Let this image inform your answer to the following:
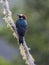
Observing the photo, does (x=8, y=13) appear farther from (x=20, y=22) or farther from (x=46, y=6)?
(x=46, y=6)

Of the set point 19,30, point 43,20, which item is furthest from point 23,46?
point 43,20

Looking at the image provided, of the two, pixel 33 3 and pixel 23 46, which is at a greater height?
pixel 33 3

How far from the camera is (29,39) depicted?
8.78 metres

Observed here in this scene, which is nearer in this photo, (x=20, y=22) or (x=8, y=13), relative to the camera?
(x=8, y=13)

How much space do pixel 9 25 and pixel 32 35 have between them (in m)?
6.56

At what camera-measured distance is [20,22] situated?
10.2 ft

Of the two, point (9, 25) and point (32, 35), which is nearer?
point (9, 25)

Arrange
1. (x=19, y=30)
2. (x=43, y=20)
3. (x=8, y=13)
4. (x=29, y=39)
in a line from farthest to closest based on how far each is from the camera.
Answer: (x=43, y=20) → (x=29, y=39) → (x=19, y=30) → (x=8, y=13)

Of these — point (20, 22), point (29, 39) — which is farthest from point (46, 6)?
point (20, 22)

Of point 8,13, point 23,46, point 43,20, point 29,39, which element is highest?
point 43,20

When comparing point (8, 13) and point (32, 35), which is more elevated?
point (32, 35)

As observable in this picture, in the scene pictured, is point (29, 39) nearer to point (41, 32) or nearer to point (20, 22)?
point (41, 32)

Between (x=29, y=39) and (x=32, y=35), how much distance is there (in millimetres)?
352

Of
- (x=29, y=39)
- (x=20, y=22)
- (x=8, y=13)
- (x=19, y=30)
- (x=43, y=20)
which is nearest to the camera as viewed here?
(x=8, y=13)
